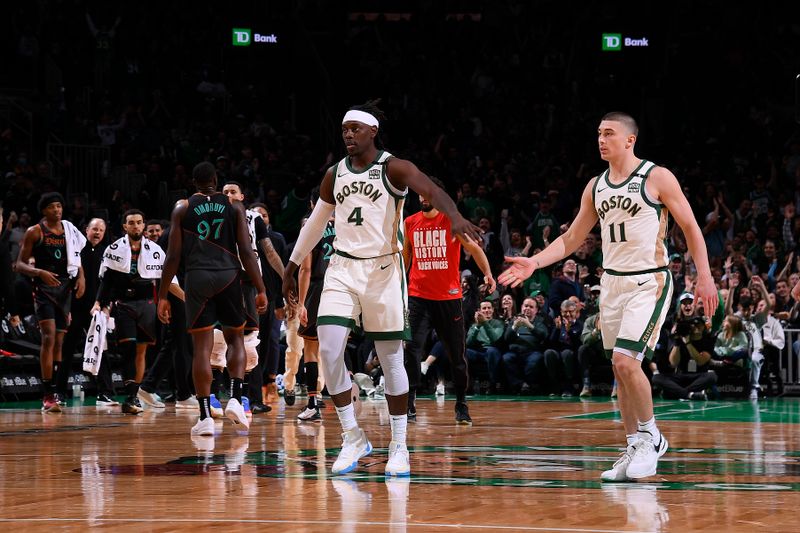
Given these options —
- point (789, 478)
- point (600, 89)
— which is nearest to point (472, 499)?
point (789, 478)

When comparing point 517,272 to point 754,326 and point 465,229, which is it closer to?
point 465,229

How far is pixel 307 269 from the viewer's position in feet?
40.6

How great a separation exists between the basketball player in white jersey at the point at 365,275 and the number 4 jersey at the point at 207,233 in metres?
2.66

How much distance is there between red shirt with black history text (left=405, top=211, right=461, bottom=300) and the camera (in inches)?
474

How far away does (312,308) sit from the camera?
12.4m

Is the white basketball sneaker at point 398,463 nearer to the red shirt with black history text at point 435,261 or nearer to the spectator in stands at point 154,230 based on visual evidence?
the red shirt with black history text at point 435,261

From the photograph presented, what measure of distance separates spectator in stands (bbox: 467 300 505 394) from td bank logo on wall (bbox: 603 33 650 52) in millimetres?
9094

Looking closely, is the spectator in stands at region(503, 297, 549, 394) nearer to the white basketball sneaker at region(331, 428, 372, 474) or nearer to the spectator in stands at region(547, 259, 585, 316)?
the spectator in stands at region(547, 259, 585, 316)

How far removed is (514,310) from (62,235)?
22.3 feet

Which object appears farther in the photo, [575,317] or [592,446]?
[575,317]

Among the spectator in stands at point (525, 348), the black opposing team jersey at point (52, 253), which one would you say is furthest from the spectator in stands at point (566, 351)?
the black opposing team jersey at point (52, 253)

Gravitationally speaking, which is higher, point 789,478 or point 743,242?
point 743,242

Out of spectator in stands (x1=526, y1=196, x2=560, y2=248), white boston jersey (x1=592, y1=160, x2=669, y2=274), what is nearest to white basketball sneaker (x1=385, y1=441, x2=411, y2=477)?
white boston jersey (x1=592, y1=160, x2=669, y2=274)

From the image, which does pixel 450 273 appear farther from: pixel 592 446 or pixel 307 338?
pixel 592 446
